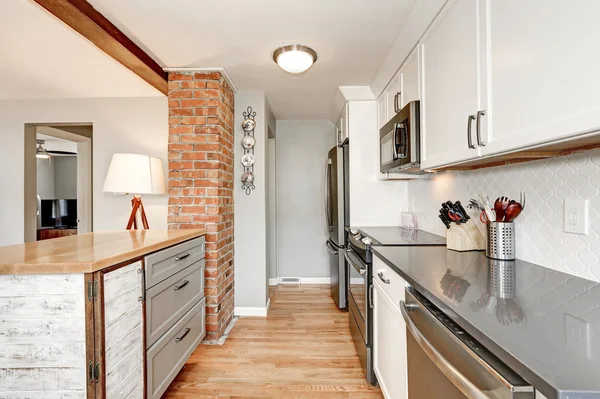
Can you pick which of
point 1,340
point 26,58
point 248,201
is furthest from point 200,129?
point 1,340

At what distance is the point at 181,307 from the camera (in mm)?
2029

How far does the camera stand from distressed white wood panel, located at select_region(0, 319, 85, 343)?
1.19 m

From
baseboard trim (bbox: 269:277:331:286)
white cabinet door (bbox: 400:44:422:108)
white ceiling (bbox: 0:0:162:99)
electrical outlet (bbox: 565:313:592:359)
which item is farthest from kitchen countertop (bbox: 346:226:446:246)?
white ceiling (bbox: 0:0:162:99)

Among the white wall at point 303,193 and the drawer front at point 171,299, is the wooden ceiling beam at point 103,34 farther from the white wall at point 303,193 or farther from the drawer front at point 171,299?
the white wall at point 303,193

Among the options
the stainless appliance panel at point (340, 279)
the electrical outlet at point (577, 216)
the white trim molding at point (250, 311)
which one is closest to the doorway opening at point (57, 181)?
the white trim molding at point (250, 311)

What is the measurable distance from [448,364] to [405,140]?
4.68 ft

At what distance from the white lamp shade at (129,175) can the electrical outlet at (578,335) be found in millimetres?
2578

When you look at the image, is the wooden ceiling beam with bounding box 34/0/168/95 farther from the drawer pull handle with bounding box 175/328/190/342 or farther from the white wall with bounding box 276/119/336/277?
the white wall with bounding box 276/119/336/277

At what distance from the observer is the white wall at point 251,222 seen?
315 centimetres

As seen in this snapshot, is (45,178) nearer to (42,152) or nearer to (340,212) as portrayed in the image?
(42,152)

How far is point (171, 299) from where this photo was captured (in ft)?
6.17

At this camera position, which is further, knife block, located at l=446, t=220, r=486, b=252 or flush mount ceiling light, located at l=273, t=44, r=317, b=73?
flush mount ceiling light, located at l=273, t=44, r=317, b=73

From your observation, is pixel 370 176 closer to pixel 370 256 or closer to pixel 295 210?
pixel 370 256

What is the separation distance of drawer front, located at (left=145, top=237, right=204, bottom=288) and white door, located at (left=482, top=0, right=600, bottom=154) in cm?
164
